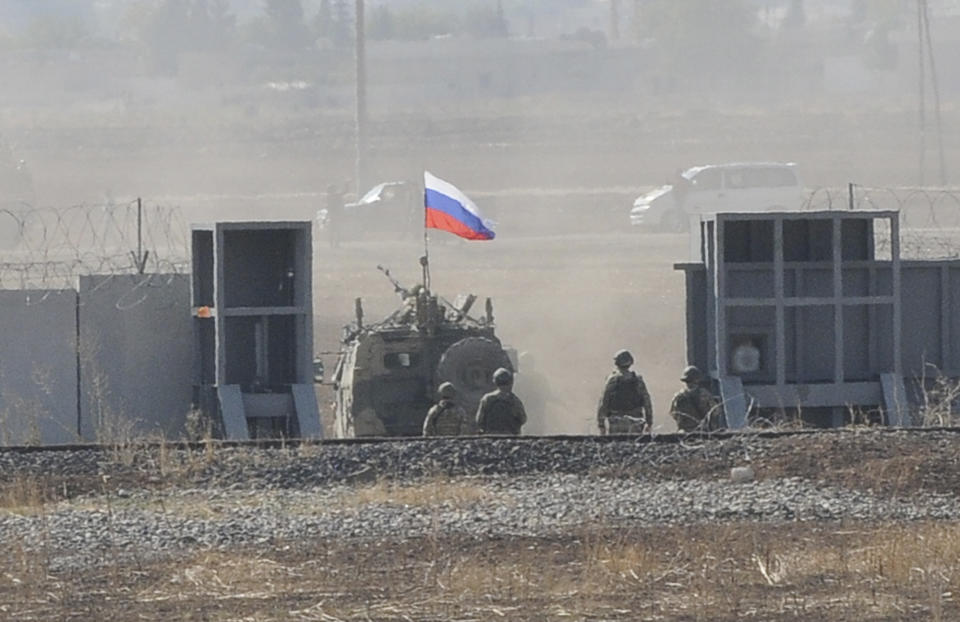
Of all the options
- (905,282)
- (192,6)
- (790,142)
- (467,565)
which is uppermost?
(192,6)

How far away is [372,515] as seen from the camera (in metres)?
13.6

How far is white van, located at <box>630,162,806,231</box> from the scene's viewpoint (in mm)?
48281

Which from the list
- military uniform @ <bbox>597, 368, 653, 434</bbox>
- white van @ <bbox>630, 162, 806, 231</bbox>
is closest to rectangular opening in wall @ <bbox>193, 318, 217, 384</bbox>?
military uniform @ <bbox>597, 368, 653, 434</bbox>

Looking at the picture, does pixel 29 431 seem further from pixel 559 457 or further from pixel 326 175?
pixel 326 175

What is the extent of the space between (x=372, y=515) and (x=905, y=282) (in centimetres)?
980

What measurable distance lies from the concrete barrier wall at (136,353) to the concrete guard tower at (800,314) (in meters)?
5.14

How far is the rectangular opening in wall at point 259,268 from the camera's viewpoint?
850 inches

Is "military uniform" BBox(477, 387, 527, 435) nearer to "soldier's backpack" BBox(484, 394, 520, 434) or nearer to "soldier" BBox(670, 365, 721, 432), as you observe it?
"soldier's backpack" BBox(484, 394, 520, 434)

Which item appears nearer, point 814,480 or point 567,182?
point 814,480

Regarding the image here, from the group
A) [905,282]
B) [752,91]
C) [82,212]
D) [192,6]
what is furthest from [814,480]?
[192,6]

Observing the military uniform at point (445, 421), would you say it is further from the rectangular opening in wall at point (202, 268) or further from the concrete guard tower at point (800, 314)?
the rectangular opening in wall at point (202, 268)

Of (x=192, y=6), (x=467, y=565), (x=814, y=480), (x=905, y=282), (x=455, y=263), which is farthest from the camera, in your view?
(x=192, y=6)

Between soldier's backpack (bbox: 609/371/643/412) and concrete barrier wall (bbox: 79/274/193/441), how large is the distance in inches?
180

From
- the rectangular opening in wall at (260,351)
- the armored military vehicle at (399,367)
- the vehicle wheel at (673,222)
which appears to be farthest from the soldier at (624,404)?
the vehicle wheel at (673,222)
